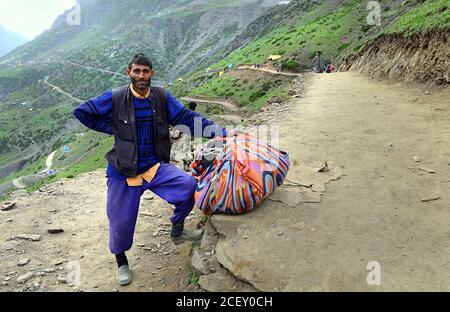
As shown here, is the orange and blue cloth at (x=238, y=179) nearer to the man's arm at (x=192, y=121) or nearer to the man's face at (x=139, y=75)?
the man's arm at (x=192, y=121)

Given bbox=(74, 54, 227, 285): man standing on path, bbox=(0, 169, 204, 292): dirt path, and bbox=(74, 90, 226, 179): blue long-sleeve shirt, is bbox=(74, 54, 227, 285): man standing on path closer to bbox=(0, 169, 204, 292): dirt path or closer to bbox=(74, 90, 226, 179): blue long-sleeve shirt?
bbox=(74, 90, 226, 179): blue long-sleeve shirt

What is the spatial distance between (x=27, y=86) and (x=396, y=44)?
192 meters

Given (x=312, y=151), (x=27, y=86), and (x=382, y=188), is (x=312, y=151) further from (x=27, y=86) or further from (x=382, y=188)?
(x=27, y=86)

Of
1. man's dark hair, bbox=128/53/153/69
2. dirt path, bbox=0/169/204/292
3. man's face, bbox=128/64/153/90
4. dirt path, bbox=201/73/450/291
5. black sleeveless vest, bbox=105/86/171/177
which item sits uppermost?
man's dark hair, bbox=128/53/153/69

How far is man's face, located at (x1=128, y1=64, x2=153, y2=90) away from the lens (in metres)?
4.71

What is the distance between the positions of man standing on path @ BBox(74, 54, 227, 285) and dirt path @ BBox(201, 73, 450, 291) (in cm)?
82

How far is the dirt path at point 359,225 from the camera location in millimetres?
3773

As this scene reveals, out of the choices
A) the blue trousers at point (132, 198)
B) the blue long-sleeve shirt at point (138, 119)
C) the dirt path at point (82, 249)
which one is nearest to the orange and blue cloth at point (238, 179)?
the blue trousers at point (132, 198)

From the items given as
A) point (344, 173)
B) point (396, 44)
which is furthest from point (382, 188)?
point (396, 44)

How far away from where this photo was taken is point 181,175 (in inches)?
193

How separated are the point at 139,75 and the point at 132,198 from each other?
1.59m

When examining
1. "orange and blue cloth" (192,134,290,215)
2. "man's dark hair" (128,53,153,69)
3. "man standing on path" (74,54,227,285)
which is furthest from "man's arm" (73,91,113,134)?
"orange and blue cloth" (192,134,290,215)

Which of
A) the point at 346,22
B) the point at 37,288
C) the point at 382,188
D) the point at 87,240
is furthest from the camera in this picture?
the point at 346,22
